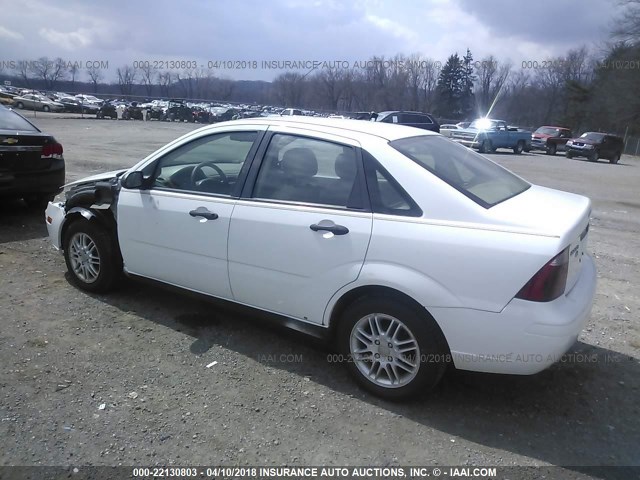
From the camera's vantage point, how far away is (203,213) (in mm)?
3586

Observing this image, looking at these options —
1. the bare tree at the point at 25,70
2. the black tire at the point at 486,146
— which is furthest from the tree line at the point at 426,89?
the black tire at the point at 486,146

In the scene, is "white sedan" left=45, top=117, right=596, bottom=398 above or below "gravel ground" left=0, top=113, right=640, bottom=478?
above

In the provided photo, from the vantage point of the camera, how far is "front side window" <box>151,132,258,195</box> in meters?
3.67

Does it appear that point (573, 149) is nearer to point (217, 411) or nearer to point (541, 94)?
point (217, 411)

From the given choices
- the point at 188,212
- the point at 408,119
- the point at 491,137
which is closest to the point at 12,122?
the point at 188,212

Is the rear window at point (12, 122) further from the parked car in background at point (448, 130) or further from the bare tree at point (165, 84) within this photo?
the bare tree at point (165, 84)

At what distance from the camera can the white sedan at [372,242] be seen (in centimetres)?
267

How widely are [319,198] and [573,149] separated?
32.5 metres

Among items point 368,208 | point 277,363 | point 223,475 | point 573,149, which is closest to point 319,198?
point 368,208

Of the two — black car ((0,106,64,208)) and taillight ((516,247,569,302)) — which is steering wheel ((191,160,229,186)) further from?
black car ((0,106,64,208))

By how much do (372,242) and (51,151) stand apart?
5789 mm

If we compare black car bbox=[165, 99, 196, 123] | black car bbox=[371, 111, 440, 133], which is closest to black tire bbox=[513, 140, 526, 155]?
black car bbox=[371, 111, 440, 133]

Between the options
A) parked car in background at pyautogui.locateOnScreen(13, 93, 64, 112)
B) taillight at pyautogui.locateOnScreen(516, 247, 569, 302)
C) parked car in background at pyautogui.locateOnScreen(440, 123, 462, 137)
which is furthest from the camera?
parked car in background at pyautogui.locateOnScreen(13, 93, 64, 112)

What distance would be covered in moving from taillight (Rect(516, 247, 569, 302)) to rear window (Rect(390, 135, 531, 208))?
0.50m
